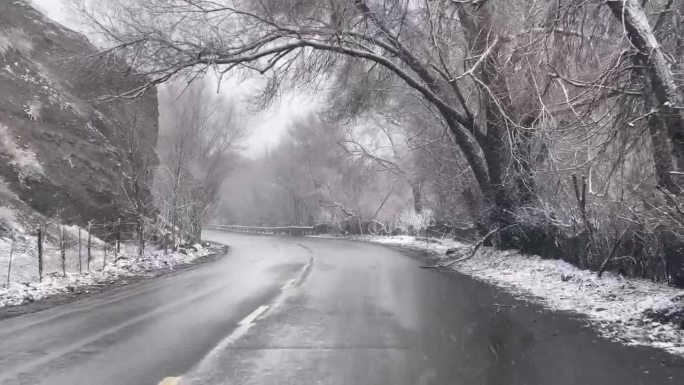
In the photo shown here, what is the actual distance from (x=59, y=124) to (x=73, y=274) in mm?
8610

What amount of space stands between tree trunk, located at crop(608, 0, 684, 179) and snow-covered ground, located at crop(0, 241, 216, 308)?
36.9ft

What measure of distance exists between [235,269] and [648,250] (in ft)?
37.7

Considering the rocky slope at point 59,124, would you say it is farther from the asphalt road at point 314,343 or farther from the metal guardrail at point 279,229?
the metal guardrail at point 279,229

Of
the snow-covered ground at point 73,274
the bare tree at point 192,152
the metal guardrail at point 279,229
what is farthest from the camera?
the metal guardrail at point 279,229

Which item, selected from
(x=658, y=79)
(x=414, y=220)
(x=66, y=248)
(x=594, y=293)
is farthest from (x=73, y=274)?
(x=414, y=220)

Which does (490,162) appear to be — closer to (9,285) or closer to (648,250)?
(648,250)

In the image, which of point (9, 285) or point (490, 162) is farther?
point (490, 162)

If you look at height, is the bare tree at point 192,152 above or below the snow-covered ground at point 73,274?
above

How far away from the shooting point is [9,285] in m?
10.9

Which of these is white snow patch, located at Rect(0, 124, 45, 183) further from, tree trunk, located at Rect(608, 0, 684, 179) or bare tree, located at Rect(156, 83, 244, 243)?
tree trunk, located at Rect(608, 0, 684, 179)

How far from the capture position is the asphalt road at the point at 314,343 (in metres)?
5.41

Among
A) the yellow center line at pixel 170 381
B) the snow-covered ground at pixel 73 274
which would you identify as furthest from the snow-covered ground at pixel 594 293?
the snow-covered ground at pixel 73 274

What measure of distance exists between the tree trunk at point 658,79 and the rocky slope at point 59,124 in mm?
11795

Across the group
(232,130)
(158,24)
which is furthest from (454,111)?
(232,130)
